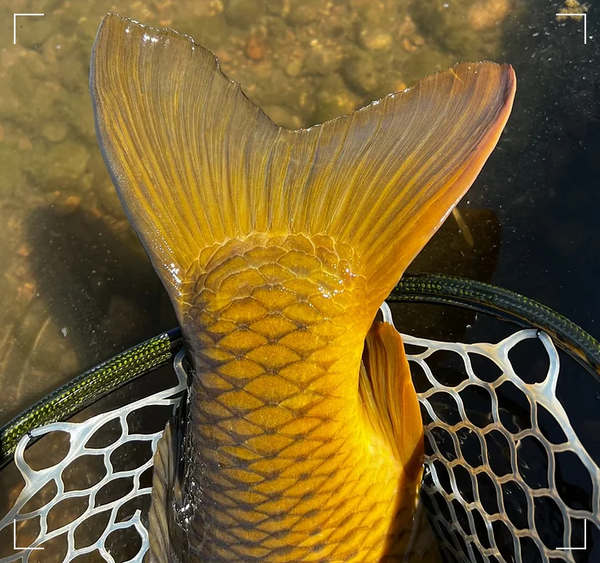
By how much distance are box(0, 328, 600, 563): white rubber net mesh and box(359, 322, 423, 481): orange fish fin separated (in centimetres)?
22

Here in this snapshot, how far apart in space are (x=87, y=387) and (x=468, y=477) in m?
1.23

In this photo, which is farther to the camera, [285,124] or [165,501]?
[285,124]

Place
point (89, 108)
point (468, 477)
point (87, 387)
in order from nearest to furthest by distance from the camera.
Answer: point (87, 387)
point (468, 477)
point (89, 108)

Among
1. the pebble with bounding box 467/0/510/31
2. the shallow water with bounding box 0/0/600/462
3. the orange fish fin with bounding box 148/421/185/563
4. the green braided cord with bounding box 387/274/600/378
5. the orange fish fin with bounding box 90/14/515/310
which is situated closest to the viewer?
the orange fish fin with bounding box 90/14/515/310

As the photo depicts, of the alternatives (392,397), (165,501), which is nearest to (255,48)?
(392,397)

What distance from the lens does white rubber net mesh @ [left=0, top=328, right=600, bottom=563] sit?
1647 mm

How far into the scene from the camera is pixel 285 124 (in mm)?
2418

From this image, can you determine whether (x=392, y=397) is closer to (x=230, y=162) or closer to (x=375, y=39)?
(x=230, y=162)

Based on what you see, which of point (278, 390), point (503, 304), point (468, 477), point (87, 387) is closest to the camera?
point (278, 390)

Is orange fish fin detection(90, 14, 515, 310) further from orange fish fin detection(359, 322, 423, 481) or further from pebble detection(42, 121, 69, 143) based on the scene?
pebble detection(42, 121, 69, 143)

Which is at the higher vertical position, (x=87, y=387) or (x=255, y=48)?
(x=255, y=48)

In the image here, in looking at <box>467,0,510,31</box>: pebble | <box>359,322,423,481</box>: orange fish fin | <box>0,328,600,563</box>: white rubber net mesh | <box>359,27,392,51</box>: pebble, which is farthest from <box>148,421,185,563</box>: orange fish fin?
<box>467,0,510,31</box>: pebble

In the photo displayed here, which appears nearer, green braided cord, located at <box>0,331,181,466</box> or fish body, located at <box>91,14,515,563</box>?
fish body, located at <box>91,14,515,563</box>

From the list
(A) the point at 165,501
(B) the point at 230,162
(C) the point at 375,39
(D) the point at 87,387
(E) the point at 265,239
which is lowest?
(A) the point at 165,501
